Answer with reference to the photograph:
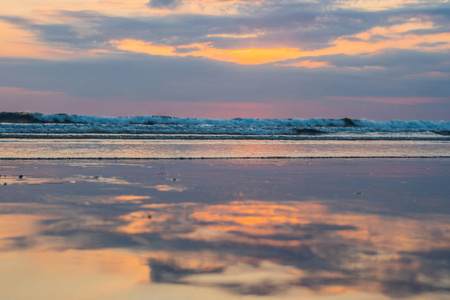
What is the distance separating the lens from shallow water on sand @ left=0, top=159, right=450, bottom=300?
18.3ft

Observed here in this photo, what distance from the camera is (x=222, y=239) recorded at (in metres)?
7.49

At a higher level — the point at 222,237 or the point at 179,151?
the point at 179,151

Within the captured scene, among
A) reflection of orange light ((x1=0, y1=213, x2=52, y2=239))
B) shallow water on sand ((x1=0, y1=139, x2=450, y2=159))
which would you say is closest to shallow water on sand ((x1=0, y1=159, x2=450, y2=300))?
reflection of orange light ((x1=0, y1=213, x2=52, y2=239))

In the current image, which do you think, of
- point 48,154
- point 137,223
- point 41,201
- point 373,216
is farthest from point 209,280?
point 48,154

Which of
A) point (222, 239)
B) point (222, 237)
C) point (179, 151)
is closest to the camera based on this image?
point (222, 239)

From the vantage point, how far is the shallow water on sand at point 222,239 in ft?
18.3

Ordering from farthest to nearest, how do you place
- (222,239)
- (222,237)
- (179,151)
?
(179,151), (222,237), (222,239)

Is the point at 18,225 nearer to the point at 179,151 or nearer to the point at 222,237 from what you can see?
the point at 222,237

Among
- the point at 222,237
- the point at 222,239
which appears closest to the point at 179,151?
the point at 222,237

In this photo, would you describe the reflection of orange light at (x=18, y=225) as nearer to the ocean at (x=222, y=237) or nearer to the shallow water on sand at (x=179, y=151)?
the ocean at (x=222, y=237)

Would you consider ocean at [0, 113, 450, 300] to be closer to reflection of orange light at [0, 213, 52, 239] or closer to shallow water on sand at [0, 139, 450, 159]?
reflection of orange light at [0, 213, 52, 239]

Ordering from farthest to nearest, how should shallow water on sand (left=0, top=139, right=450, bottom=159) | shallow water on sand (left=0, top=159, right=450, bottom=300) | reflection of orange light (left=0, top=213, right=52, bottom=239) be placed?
shallow water on sand (left=0, top=139, right=450, bottom=159)
reflection of orange light (left=0, top=213, right=52, bottom=239)
shallow water on sand (left=0, top=159, right=450, bottom=300)

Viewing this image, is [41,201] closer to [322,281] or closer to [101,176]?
[101,176]

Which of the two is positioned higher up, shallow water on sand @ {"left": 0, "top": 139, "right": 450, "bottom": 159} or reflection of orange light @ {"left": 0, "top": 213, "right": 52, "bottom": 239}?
shallow water on sand @ {"left": 0, "top": 139, "right": 450, "bottom": 159}
